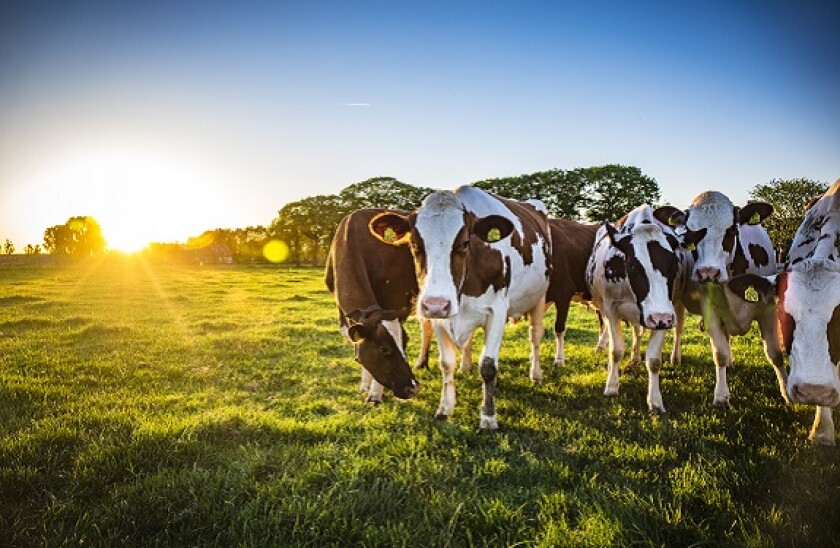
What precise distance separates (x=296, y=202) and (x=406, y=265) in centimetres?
6138

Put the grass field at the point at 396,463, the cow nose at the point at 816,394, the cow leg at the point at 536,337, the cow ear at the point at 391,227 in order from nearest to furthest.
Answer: the grass field at the point at 396,463 < the cow nose at the point at 816,394 < the cow ear at the point at 391,227 < the cow leg at the point at 536,337

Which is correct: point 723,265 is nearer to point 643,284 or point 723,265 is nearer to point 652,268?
point 652,268

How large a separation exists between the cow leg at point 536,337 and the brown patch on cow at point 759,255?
300 centimetres

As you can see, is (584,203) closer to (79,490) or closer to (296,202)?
(296,202)

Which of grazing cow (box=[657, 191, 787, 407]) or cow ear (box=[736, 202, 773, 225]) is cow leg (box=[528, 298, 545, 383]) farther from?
cow ear (box=[736, 202, 773, 225])

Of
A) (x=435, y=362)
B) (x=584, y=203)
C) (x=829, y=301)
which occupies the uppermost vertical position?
(x=584, y=203)

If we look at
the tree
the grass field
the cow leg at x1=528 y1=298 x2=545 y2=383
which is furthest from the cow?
the tree

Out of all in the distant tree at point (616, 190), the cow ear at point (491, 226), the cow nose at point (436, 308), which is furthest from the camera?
the distant tree at point (616, 190)

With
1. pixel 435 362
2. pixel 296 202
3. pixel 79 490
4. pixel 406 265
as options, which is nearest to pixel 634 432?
pixel 406 265

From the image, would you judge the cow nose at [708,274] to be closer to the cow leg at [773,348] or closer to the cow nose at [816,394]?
the cow leg at [773,348]

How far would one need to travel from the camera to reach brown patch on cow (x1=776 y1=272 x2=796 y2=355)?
3.92 metres

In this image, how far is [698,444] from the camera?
4078 millimetres

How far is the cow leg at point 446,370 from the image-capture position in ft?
17.2

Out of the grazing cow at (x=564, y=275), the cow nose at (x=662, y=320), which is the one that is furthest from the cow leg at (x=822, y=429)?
the grazing cow at (x=564, y=275)
